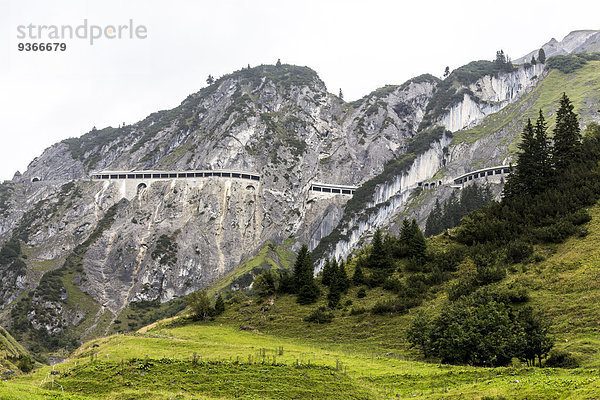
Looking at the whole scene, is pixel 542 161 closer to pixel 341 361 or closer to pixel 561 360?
pixel 561 360

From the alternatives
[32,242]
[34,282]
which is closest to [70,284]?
[34,282]

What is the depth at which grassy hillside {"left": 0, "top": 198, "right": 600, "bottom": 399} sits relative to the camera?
30.4 metres

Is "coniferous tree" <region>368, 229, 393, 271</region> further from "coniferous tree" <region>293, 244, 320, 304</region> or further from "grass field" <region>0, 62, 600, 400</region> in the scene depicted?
"coniferous tree" <region>293, 244, 320, 304</region>

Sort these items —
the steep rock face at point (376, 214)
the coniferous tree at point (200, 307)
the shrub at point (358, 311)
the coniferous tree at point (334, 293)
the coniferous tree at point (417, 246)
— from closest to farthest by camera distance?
1. the shrub at point (358, 311)
2. the coniferous tree at point (334, 293)
3. the coniferous tree at point (417, 246)
4. the coniferous tree at point (200, 307)
5. the steep rock face at point (376, 214)

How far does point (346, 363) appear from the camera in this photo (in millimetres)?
41781

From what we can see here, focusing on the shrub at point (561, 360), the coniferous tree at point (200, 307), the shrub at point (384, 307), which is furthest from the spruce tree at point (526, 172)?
the coniferous tree at point (200, 307)

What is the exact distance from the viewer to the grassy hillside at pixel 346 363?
30.4 metres

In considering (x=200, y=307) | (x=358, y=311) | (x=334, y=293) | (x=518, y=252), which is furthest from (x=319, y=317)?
(x=518, y=252)

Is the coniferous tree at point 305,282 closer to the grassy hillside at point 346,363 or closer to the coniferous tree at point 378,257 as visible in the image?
the grassy hillside at point 346,363

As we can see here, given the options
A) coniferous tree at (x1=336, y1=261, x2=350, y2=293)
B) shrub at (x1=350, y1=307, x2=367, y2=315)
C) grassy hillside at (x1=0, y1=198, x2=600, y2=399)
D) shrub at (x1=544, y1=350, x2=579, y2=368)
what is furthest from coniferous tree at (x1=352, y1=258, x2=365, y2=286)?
shrub at (x1=544, y1=350, x2=579, y2=368)

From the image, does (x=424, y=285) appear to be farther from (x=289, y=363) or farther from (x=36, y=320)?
(x=36, y=320)

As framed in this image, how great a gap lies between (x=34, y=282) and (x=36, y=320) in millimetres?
26204

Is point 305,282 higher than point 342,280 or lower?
lower

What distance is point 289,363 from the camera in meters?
39.9
